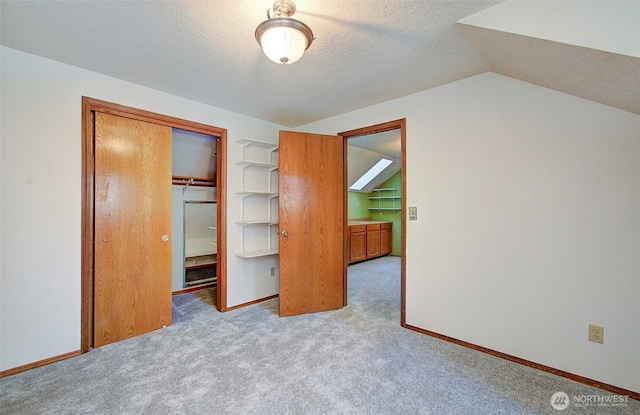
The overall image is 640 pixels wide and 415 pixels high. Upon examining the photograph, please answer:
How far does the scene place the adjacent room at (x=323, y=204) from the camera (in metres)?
1.53

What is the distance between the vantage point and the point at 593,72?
1.40m

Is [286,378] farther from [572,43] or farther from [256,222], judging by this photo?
[572,43]

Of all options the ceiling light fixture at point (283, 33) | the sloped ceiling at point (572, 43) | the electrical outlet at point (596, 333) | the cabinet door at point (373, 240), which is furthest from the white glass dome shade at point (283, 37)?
the cabinet door at point (373, 240)

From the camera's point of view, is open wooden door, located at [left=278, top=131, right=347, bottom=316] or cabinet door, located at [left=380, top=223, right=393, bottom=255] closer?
open wooden door, located at [left=278, top=131, right=347, bottom=316]

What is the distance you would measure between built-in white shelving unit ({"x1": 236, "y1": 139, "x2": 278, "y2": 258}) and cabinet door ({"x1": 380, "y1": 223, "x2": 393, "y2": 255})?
3.51 meters

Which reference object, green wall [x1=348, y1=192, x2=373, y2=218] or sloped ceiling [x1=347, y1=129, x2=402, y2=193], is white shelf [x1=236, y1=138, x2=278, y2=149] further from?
green wall [x1=348, y1=192, x2=373, y2=218]

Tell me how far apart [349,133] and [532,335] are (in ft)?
8.22

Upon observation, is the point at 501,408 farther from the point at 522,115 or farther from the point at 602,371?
the point at 522,115

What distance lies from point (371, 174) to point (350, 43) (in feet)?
15.3

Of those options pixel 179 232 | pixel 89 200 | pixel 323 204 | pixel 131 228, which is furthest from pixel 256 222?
pixel 89 200

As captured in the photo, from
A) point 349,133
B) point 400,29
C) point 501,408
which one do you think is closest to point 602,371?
point 501,408

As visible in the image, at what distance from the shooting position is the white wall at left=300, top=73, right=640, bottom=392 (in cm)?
166

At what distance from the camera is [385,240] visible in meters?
6.43

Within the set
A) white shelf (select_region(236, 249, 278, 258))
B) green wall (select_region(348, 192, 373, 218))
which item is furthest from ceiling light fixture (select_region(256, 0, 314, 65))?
green wall (select_region(348, 192, 373, 218))
